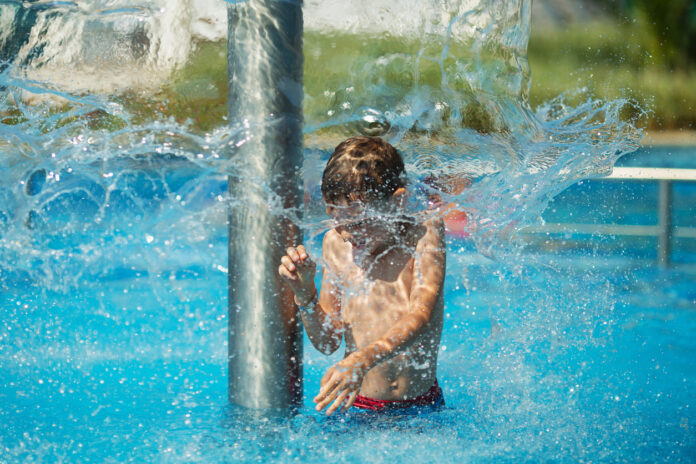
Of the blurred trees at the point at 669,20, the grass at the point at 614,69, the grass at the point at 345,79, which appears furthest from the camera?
the grass at the point at 614,69

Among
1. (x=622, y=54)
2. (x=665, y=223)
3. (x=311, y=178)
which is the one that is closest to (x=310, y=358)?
(x=311, y=178)

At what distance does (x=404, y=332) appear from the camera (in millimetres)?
2062

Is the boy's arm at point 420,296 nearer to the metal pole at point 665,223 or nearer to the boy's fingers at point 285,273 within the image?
the boy's fingers at point 285,273

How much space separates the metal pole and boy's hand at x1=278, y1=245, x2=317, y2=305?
A: 4.38 metres

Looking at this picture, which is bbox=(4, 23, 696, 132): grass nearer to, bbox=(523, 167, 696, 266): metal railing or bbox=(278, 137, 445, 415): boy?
bbox=(278, 137, 445, 415): boy

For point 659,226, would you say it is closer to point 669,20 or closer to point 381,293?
point 381,293

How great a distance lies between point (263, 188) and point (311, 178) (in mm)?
520

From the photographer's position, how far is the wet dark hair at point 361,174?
2.20m

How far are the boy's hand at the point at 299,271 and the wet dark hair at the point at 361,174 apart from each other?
0.81 ft

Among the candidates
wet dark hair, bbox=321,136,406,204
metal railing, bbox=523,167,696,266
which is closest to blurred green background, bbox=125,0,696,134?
metal railing, bbox=523,167,696,266

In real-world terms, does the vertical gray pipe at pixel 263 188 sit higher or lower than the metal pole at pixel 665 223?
higher

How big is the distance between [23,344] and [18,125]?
151 cm

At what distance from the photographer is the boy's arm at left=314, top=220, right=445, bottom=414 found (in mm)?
1844

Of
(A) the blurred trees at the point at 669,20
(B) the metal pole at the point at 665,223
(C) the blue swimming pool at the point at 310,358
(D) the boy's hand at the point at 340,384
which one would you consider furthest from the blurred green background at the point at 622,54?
(D) the boy's hand at the point at 340,384
